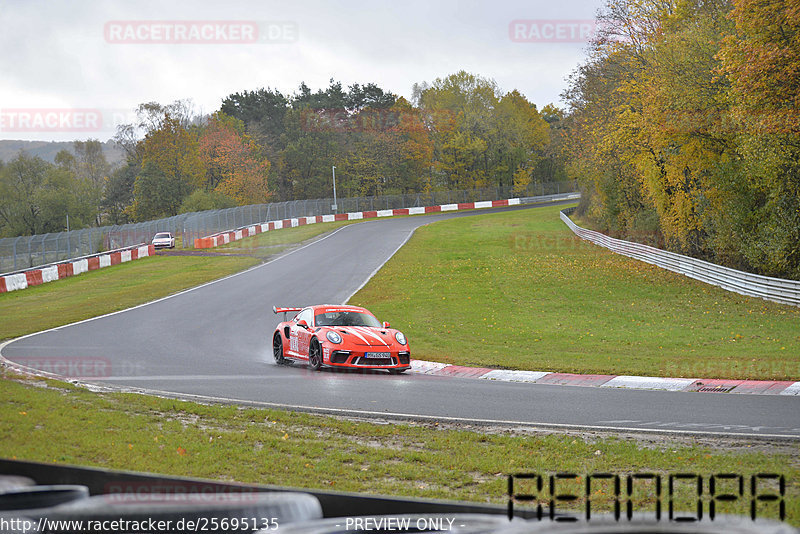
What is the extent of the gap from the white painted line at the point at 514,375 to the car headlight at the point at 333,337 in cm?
324

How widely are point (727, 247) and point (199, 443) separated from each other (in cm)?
2945

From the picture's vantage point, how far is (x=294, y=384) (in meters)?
13.8

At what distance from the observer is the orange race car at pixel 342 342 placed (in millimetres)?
15742

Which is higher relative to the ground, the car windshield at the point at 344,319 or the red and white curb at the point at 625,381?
the car windshield at the point at 344,319

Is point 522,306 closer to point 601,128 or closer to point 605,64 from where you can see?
point 601,128

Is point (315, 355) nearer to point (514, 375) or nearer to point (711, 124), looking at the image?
point (514, 375)

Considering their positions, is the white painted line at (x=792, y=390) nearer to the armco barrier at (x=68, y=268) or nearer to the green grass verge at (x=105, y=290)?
the green grass verge at (x=105, y=290)

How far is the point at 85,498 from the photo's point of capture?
3.91 metres

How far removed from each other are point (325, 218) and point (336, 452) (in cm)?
6639

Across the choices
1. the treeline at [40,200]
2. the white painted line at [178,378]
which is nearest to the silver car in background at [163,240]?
the treeline at [40,200]

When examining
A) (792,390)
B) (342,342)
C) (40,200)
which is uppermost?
(40,200)

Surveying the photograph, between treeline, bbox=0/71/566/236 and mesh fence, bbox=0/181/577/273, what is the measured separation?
388 inches

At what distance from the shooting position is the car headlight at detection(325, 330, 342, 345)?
623 inches

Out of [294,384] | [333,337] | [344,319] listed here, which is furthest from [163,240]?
[294,384]
